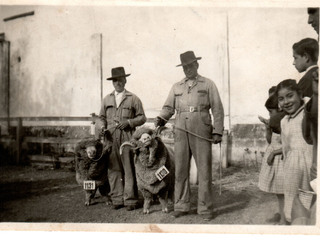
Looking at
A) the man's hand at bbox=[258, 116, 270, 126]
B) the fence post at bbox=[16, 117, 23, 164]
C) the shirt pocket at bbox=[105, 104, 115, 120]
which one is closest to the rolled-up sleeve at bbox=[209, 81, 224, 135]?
the man's hand at bbox=[258, 116, 270, 126]

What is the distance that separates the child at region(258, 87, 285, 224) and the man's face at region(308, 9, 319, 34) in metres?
0.86

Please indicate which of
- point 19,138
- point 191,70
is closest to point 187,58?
point 191,70

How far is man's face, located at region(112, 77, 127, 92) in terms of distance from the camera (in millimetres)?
4605

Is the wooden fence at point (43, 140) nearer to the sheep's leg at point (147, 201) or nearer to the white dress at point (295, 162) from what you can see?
the sheep's leg at point (147, 201)

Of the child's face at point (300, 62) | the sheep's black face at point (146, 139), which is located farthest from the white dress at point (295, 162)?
the sheep's black face at point (146, 139)

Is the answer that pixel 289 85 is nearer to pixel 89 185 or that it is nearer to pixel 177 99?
pixel 177 99

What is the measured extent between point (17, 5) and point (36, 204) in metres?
2.39

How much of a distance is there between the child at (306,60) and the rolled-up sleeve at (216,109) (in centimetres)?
86

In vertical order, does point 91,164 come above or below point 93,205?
above

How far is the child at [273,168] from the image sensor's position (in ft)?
12.8

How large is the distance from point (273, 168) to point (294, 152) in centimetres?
28

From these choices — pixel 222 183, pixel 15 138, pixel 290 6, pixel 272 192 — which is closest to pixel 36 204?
pixel 15 138

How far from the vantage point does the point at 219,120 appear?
162 inches

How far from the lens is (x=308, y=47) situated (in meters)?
4.05
